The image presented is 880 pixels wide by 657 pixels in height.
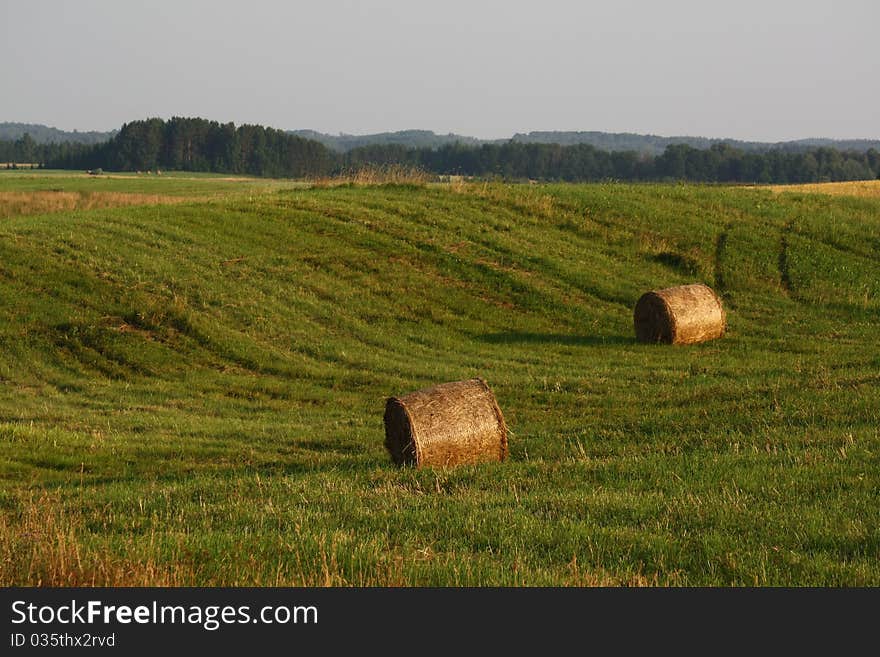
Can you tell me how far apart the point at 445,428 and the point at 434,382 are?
8881 mm

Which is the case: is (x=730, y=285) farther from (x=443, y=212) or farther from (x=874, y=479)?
(x=874, y=479)

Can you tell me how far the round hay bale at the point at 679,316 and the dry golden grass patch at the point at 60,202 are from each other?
2692 cm

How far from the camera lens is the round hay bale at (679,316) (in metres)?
28.2

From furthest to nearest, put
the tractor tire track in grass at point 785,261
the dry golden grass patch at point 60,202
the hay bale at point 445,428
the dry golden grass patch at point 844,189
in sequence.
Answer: the dry golden grass patch at point 844,189, the dry golden grass patch at point 60,202, the tractor tire track in grass at point 785,261, the hay bale at point 445,428

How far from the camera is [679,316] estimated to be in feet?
92.5

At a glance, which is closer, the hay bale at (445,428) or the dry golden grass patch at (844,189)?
the hay bale at (445,428)

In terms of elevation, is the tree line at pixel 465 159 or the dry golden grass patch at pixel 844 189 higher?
the tree line at pixel 465 159

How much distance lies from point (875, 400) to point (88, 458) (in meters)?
13.8

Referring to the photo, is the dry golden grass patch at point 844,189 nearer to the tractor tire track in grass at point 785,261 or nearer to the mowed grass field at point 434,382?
the mowed grass field at point 434,382

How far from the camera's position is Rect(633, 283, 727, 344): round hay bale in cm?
2819

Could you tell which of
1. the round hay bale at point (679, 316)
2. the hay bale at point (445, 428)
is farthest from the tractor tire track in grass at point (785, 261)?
the hay bale at point (445, 428)

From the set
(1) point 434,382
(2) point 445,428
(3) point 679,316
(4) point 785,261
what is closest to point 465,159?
(4) point 785,261

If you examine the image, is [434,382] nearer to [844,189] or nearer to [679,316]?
[679,316]

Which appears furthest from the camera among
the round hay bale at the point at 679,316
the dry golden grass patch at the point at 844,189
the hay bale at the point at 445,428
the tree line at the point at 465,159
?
the tree line at the point at 465,159
